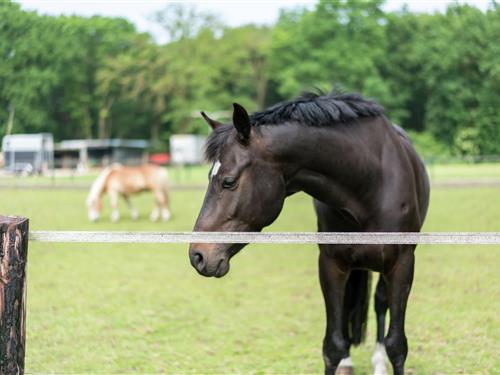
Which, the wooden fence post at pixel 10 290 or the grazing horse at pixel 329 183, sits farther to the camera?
the grazing horse at pixel 329 183

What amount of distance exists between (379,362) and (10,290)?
255 cm

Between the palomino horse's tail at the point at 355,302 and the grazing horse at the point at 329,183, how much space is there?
0.74 meters

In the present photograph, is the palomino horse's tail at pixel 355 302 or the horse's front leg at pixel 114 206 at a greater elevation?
the palomino horse's tail at pixel 355 302

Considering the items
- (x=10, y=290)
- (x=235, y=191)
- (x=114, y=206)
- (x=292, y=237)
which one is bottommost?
(x=114, y=206)

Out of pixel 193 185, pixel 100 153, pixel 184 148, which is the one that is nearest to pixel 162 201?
pixel 100 153

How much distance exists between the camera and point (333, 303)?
122 inches


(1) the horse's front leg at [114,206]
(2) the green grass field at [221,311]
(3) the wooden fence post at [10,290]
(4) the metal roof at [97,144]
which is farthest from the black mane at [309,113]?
(1) the horse's front leg at [114,206]

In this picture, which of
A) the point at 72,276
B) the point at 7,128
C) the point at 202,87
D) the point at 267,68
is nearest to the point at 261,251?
the point at 72,276

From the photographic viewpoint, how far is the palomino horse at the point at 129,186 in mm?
13648

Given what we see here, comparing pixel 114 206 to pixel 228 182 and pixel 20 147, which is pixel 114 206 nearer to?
pixel 20 147

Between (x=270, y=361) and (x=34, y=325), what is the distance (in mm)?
2384

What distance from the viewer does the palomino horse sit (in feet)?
44.8

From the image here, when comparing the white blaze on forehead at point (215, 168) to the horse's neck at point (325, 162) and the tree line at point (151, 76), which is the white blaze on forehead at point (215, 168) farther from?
the tree line at point (151, 76)

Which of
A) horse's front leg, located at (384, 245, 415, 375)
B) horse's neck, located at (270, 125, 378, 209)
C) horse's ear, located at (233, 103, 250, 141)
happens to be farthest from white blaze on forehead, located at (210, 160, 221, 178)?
horse's front leg, located at (384, 245, 415, 375)
